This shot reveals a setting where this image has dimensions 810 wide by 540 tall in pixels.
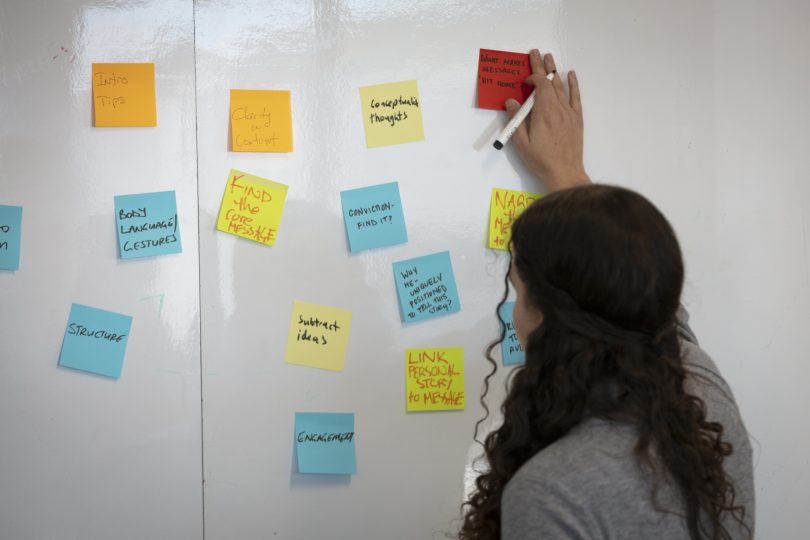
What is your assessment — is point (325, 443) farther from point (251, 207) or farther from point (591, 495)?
point (591, 495)

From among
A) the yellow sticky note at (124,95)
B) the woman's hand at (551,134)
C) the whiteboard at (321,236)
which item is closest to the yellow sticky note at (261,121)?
the whiteboard at (321,236)

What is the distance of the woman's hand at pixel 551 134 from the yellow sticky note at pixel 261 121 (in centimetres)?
39

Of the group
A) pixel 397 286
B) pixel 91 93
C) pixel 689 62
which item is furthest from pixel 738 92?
pixel 91 93

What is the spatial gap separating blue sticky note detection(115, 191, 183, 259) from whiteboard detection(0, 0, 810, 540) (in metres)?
0.02

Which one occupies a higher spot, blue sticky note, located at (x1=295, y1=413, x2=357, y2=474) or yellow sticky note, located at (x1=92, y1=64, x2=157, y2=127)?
yellow sticky note, located at (x1=92, y1=64, x2=157, y2=127)

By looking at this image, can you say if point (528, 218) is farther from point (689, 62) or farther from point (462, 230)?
point (689, 62)

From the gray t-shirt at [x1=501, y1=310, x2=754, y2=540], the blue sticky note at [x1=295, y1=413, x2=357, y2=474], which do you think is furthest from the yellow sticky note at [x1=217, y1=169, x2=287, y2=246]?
the gray t-shirt at [x1=501, y1=310, x2=754, y2=540]

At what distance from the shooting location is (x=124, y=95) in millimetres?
1344

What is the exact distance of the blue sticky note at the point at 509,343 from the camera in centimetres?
148

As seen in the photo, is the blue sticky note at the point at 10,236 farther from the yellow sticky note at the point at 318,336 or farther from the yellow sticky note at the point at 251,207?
the yellow sticky note at the point at 318,336

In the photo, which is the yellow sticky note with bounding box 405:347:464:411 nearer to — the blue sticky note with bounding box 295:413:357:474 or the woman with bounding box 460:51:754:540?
the blue sticky note with bounding box 295:413:357:474

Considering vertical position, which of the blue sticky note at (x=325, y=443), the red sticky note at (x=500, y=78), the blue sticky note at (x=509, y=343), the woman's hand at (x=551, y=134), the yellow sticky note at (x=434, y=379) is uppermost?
the red sticky note at (x=500, y=78)

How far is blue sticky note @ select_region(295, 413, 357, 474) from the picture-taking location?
1.39 m

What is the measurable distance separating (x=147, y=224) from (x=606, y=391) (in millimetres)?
803
